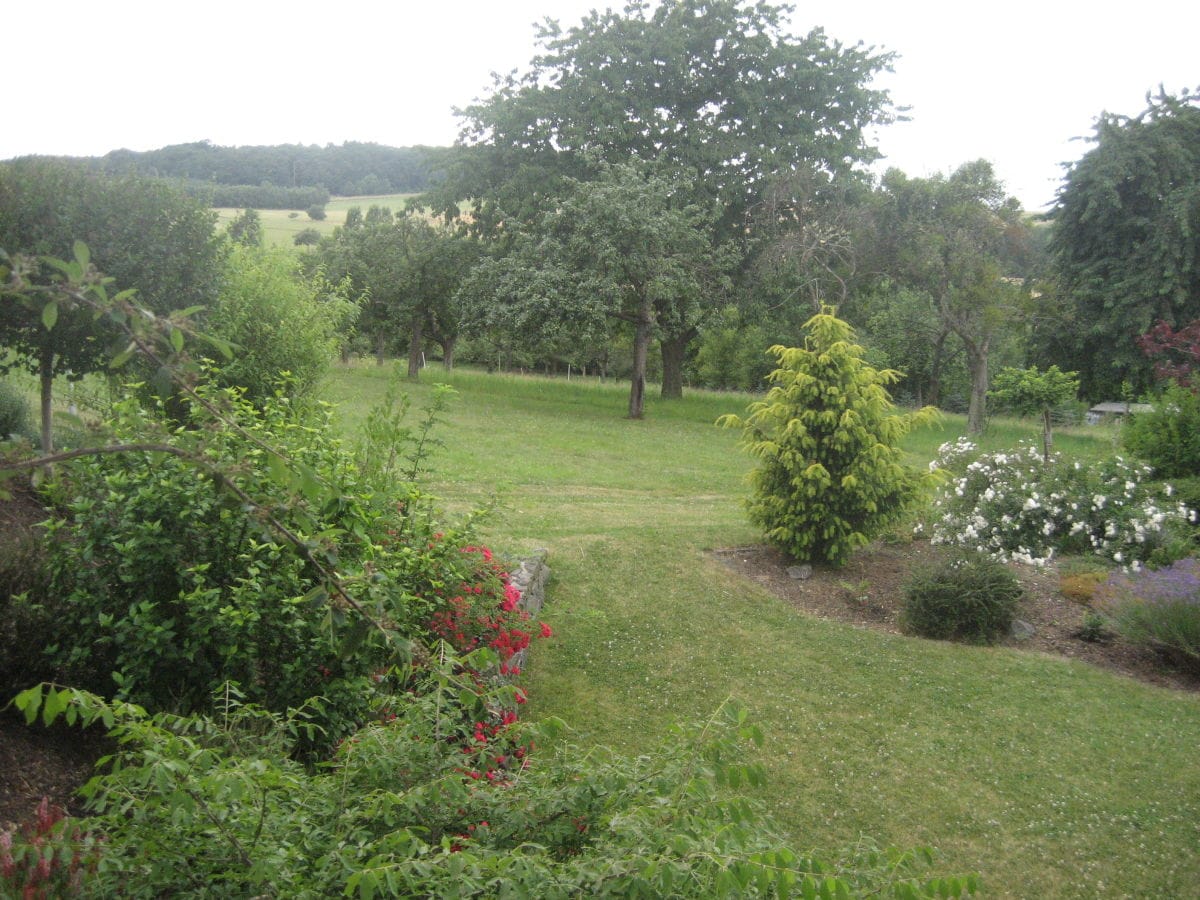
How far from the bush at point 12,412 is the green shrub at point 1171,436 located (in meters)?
12.2

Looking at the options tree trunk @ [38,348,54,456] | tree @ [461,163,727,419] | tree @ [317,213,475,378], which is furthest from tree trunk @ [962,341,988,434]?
tree trunk @ [38,348,54,456]

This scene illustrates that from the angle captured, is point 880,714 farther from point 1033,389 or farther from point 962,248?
point 962,248

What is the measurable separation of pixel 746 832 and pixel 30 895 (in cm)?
171

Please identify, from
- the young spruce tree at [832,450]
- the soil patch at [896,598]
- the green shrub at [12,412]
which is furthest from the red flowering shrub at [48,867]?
the green shrub at [12,412]

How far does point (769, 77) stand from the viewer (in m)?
24.4

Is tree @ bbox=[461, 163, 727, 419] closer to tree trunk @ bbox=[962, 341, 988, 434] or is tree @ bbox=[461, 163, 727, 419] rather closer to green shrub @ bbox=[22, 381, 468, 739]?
tree trunk @ bbox=[962, 341, 988, 434]

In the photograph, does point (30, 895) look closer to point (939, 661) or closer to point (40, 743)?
point (40, 743)

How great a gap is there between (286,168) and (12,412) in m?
25.5

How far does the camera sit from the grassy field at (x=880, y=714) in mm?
4863

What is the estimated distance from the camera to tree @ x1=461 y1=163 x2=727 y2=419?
20.8 m

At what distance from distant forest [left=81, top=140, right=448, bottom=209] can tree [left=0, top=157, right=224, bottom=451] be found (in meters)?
0.49

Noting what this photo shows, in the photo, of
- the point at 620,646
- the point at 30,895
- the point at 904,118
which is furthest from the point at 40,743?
the point at 904,118

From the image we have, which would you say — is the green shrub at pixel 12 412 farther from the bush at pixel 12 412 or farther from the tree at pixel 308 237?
the tree at pixel 308 237

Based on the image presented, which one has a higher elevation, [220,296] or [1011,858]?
[220,296]
